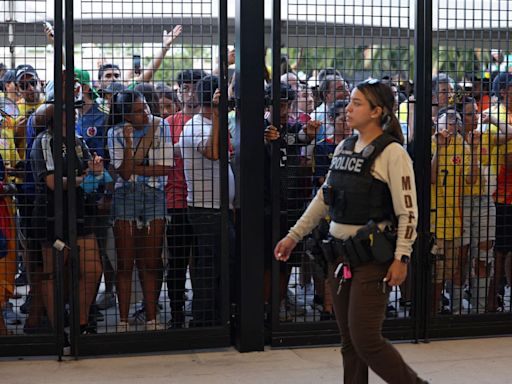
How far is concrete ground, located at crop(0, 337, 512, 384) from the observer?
545 cm

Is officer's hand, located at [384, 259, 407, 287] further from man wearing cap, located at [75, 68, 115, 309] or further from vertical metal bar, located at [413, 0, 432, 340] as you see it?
man wearing cap, located at [75, 68, 115, 309]

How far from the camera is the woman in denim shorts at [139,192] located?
5867 mm

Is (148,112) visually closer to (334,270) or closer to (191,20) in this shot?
(191,20)

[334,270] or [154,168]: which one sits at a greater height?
[154,168]

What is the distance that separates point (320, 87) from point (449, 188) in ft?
4.22

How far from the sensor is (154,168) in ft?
19.5

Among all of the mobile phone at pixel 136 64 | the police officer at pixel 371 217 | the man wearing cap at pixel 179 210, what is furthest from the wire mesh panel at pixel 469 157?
the mobile phone at pixel 136 64

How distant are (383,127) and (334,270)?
801mm

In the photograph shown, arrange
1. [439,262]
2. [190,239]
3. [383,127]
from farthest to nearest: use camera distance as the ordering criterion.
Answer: [439,262] → [190,239] → [383,127]

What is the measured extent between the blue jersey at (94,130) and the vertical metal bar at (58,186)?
0.65 feet

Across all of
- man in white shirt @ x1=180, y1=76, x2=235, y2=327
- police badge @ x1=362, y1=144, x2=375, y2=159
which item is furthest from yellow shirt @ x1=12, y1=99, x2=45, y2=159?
police badge @ x1=362, y1=144, x2=375, y2=159

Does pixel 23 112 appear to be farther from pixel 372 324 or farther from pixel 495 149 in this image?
pixel 495 149

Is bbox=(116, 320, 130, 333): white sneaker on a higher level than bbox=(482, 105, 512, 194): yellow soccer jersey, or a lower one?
lower

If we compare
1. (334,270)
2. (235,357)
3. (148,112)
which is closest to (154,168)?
(148,112)
